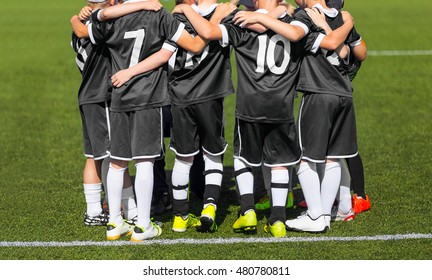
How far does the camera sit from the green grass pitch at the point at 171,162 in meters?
7.12

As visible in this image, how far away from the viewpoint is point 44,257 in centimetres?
702

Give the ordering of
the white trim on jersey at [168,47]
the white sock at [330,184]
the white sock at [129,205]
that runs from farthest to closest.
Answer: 1. the white sock at [129,205]
2. the white sock at [330,184]
3. the white trim on jersey at [168,47]

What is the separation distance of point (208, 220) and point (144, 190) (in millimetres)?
600

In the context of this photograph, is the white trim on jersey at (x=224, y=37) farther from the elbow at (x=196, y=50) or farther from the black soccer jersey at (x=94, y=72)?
the black soccer jersey at (x=94, y=72)

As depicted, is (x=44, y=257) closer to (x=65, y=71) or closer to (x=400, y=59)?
(x=65, y=71)

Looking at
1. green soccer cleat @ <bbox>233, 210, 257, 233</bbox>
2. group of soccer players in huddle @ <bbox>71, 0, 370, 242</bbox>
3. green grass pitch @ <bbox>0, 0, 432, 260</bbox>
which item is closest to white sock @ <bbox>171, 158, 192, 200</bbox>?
group of soccer players in huddle @ <bbox>71, 0, 370, 242</bbox>

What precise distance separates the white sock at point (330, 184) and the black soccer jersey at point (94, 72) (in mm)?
1970

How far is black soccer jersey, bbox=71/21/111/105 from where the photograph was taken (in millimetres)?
7559

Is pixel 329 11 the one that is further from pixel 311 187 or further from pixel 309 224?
pixel 309 224

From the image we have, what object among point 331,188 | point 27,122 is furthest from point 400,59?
point 331,188

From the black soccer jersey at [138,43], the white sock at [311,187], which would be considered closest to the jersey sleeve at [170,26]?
the black soccer jersey at [138,43]

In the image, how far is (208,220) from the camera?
751 centimetres

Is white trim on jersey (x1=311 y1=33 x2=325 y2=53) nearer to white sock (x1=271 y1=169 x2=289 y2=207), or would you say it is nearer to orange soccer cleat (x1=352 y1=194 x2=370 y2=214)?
white sock (x1=271 y1=169 x2=289 y2=207)

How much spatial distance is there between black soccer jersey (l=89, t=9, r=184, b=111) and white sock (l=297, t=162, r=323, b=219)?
4.29 feet
